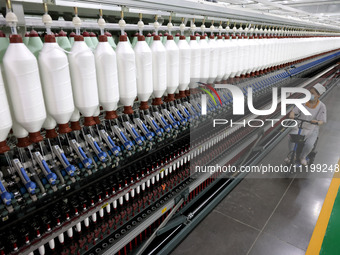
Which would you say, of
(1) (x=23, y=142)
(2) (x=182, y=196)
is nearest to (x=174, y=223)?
(2) (x=182, y=196)

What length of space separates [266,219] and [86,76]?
3.29 metres

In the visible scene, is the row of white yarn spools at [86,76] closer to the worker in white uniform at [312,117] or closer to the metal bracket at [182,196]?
the metal bracket at [182,196]

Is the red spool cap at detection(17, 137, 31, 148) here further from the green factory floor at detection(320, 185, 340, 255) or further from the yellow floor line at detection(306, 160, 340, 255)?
the green factory floor at detection(320, 185, 340, 255)

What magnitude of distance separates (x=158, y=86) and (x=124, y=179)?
2.71 ft

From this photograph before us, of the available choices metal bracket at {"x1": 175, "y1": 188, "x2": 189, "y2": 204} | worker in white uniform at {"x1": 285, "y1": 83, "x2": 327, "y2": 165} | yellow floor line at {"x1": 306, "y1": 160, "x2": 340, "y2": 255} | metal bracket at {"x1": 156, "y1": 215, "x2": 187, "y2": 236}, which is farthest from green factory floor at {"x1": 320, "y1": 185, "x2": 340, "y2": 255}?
metal bracket at {"x1": 175, "y1": 188, "x2": 189, "y2": 204}

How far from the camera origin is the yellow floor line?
3.11 metres

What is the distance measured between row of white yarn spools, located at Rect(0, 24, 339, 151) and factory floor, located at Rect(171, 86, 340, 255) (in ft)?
6.88

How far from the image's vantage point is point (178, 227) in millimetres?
2979

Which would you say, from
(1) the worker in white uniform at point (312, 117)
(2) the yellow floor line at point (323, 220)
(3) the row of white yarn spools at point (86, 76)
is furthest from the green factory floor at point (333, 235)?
(3) the row of white yarn spools at point (86, 76)

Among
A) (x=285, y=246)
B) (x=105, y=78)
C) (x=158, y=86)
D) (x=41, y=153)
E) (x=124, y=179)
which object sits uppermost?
(x=105, y=78)

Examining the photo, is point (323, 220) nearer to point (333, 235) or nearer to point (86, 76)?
point (333, 235)

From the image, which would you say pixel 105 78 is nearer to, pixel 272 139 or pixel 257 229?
pixel 257 229

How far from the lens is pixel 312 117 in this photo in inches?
184

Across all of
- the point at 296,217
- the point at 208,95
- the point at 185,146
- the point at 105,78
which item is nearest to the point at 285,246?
the point at 296,217
